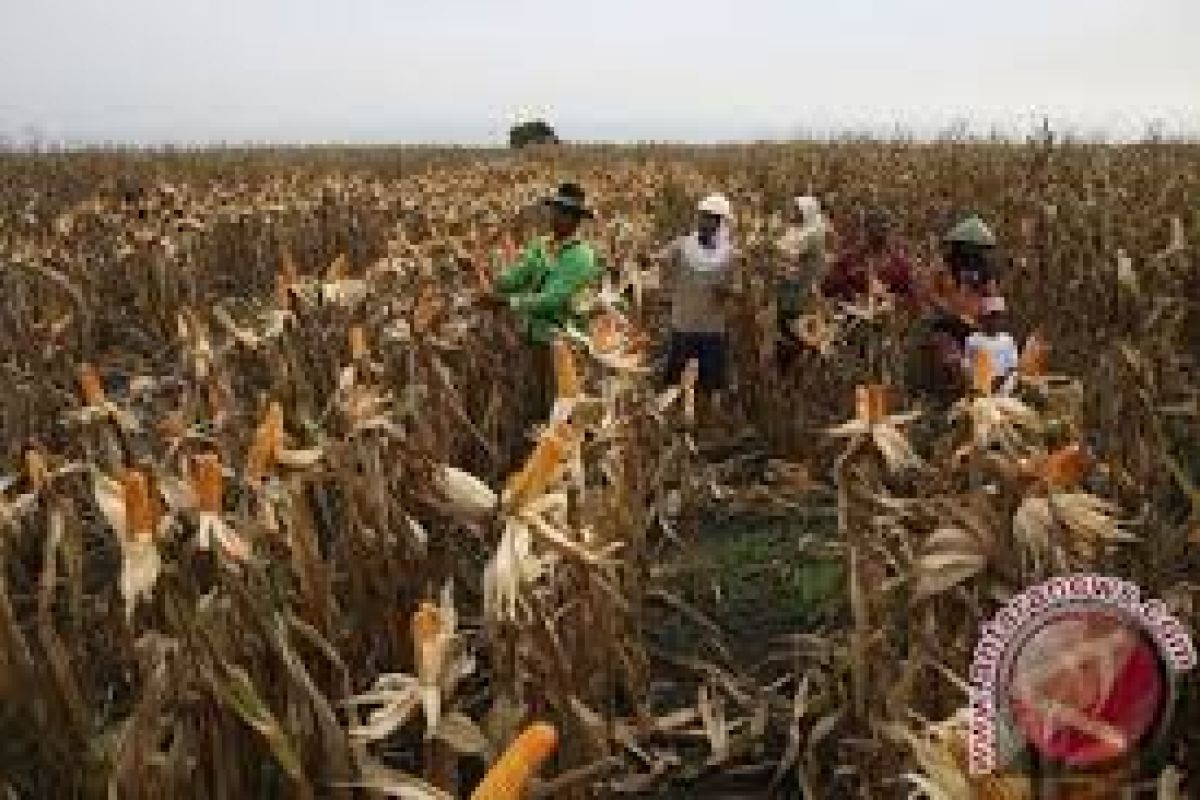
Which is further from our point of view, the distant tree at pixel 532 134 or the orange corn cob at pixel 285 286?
the distant tree at pixel 532 134

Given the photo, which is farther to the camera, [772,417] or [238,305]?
[238,305]

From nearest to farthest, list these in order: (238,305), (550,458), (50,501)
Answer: (550,458), (50,501), (238,305)

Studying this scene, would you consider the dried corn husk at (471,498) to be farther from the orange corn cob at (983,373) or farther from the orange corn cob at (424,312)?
the orange corn cob at (424,312)

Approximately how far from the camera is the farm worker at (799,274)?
27.0 feet

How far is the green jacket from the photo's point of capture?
7.05 metres

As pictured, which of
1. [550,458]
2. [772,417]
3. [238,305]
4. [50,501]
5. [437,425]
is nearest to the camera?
[550,458]

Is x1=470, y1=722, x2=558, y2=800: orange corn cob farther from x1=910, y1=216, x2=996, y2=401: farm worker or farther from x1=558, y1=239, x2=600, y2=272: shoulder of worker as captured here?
x1=558, y1=239, x2=600, y2=272: shoulder of worker

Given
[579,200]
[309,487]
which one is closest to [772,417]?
[579,200]

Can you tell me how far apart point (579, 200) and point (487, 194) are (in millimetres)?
9928

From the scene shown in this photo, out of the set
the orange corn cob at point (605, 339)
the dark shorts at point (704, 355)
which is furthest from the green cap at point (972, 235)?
the dark shorts at point (704, 355)

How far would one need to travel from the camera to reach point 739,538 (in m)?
6.64

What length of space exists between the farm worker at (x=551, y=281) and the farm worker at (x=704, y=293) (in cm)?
83

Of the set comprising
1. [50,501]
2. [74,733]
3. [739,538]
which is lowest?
[739,538]

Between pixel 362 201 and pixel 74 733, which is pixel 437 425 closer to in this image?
pixel 74 733
